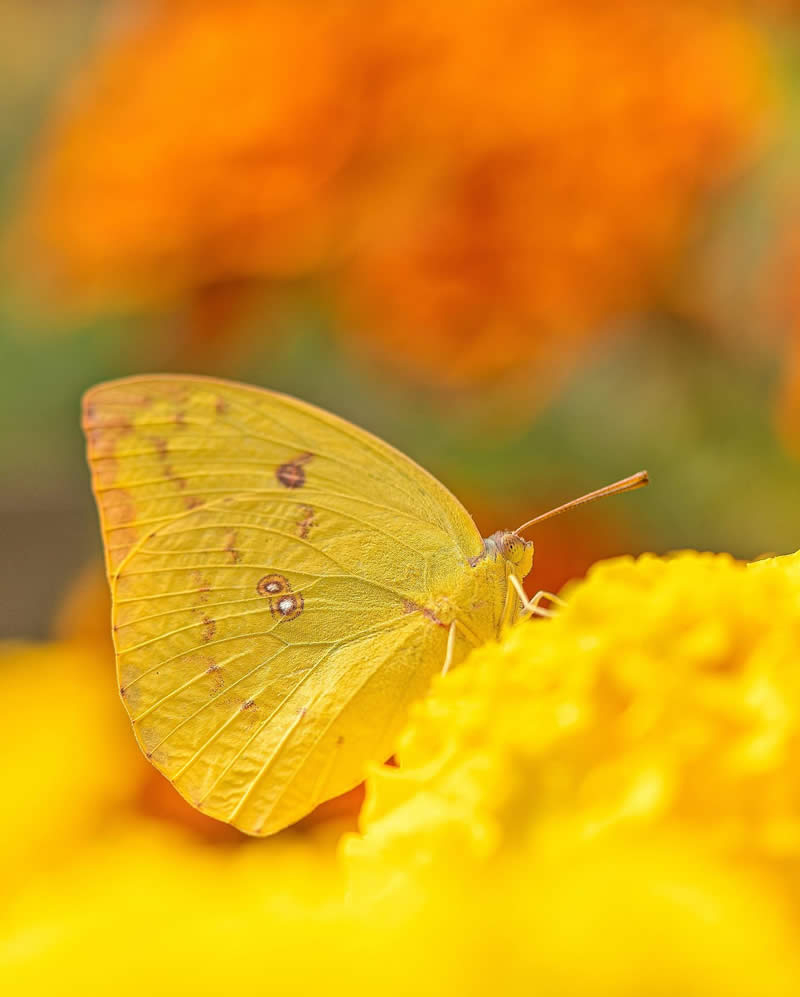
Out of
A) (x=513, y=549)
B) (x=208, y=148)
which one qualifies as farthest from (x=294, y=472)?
(x=208, y=148)

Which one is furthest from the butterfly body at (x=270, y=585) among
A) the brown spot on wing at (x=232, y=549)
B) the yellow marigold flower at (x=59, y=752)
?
the yellow marigold flower at (x=59, y=752)

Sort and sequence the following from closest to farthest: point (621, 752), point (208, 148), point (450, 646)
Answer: point (621, 752), point (450, 646), point (208, 148)

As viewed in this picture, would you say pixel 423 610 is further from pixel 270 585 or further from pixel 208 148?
pixel 208 148

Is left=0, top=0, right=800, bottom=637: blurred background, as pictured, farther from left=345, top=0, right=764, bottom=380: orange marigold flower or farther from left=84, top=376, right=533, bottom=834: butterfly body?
left=84, top=376, right=533, bottom=834: butterfly body

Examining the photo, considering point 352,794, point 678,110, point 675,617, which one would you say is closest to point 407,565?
point 352,794

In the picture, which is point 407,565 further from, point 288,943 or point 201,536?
point 288,943

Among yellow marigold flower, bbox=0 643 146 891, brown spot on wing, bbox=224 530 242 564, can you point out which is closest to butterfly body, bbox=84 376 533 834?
brown spot on wing, bbox=224 530 242 564

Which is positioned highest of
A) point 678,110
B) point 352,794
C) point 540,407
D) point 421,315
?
point 678,110

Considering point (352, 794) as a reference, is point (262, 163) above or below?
above
